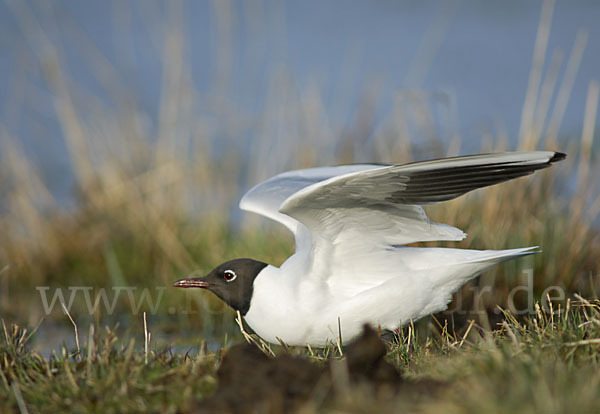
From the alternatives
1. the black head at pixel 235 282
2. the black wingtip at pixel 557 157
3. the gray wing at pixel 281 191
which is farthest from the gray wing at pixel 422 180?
the gray wing at pixel 281 191

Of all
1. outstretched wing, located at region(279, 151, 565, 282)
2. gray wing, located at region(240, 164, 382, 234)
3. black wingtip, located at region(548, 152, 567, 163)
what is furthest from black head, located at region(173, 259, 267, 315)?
black wingtip, located at region(548, 152, 567, 163)

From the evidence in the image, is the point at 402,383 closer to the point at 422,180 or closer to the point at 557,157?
the point at 422,180

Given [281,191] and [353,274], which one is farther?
[281,191]

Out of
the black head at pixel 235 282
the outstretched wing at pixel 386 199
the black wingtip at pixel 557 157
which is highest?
the black wingtip at pixel 557 157

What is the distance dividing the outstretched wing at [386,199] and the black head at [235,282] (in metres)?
0.39

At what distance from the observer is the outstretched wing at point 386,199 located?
110 inches

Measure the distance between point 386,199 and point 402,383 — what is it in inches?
50.4

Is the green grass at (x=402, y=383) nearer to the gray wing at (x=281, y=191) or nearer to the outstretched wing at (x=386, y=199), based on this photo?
the outstretched wing at (x=386, y=199)

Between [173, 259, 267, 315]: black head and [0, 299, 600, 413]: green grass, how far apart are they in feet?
2.79

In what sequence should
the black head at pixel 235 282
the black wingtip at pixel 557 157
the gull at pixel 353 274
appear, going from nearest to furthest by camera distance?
the black wingtip at pixel 557 157, the gull at pixel 353 274, the black head at pixel 235 282

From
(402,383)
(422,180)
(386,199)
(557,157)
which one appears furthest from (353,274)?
(402,383)

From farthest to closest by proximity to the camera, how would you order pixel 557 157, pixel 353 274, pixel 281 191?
pixel 281 191, pixel 353 274, pixel 557 157

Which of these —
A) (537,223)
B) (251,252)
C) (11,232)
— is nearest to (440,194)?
(537,223)

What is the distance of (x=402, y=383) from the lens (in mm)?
2061
